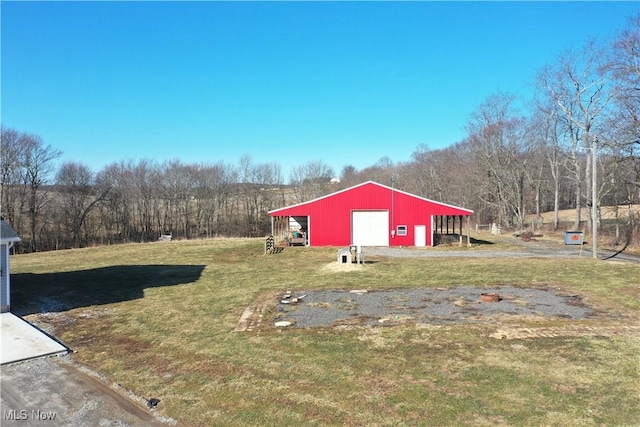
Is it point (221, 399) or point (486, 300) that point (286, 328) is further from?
point (486, 300)

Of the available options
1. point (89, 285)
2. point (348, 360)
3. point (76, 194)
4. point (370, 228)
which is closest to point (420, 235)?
point (370, 228)

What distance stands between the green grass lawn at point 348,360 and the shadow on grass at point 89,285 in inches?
5.6

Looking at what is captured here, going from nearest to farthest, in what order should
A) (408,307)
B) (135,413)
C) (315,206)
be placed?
(135,413)
(408,307)
(315,206)

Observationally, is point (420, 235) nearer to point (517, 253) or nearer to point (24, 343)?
point (517, 253)

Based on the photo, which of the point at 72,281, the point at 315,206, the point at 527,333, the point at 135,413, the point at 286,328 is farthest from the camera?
the point at 315,206

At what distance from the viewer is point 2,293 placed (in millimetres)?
11273

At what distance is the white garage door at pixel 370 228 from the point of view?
26859 mm

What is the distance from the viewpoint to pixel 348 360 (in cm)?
723

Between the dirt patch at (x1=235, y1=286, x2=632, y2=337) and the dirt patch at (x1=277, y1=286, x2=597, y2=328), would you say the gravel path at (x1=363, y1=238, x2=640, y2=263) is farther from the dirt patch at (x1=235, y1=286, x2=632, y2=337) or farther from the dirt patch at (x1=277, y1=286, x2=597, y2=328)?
the dirt patch at (x1=277, y1=286, x2=597, y2=328)

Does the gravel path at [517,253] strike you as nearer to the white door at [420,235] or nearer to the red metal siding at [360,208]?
the white door at [420,235]

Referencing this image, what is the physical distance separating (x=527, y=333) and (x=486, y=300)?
277cm

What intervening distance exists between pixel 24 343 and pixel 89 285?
7.77 meters

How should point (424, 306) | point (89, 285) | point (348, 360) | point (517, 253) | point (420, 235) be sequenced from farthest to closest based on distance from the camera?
1. point (420, 235)
2. point (517, 253)
3. point (89, 285)
4. point (424, 306)
5. point (348, 360)

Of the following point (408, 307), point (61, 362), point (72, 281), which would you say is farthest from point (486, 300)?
point (72, 281)
